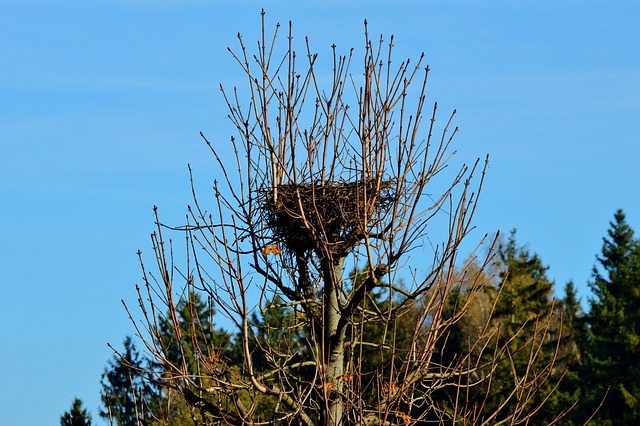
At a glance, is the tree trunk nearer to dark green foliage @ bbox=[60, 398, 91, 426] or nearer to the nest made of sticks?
the nest made of sticks

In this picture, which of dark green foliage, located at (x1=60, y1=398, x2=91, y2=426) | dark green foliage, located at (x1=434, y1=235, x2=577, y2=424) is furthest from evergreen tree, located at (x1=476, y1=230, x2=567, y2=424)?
dark green foliage, located at (x1=60, y1=398, x2=91, y2=426)

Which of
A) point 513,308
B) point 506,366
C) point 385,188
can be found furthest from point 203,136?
point 513,308

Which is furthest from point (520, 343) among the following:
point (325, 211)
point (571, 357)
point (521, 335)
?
point (325, 211)

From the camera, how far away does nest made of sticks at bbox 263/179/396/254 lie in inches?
298

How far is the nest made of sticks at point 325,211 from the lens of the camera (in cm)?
756

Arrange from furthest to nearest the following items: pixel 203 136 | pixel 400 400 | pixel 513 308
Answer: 1. pixel 513 308
2. pixel 203 136
3. pixel 400 400

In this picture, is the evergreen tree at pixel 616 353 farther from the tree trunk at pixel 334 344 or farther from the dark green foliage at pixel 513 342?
the tree trunk at pixel 334 344

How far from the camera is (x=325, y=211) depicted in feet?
25.2

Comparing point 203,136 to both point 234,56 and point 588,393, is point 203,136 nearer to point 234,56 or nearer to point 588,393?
point 234,56

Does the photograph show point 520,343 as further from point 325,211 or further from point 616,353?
point 325,211

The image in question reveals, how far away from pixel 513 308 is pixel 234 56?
28.8m

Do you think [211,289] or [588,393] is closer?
[211,289]

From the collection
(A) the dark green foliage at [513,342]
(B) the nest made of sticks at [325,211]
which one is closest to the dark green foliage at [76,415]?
(A) the dark green foliage at [513,342]

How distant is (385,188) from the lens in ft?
25.1
